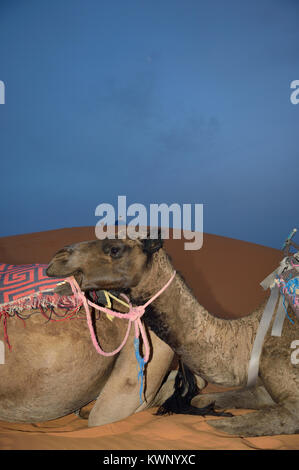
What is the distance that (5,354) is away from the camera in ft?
8.45

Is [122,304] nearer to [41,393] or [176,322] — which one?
[176,322]

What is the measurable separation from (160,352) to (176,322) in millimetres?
486

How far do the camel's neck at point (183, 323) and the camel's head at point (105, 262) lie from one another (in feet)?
0.33

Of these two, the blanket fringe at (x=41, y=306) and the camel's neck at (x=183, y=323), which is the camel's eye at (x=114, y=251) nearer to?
the camel's neck at (x=183, y=323)

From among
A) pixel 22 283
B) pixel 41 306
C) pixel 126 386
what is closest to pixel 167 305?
pixel 126 386

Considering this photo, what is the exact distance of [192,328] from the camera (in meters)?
2.67

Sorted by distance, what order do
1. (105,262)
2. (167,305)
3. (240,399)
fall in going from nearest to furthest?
1. (105,262)
2. (167,305)
3. (240,399)

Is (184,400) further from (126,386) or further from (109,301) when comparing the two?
(109,301)

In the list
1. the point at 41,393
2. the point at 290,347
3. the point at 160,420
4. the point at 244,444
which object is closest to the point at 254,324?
the point at 290,347

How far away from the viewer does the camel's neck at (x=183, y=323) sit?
258 cm

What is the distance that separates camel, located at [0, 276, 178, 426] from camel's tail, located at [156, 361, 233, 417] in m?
0.24

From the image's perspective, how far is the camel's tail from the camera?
9.96 feet

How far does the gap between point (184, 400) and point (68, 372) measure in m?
1.13

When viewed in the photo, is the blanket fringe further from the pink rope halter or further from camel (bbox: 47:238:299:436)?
camel (bbox: 47:238:299:436)
